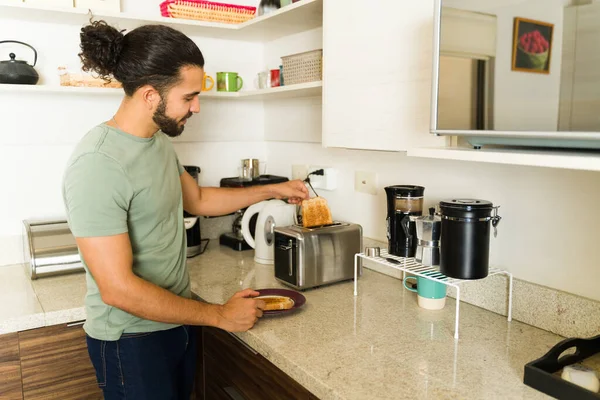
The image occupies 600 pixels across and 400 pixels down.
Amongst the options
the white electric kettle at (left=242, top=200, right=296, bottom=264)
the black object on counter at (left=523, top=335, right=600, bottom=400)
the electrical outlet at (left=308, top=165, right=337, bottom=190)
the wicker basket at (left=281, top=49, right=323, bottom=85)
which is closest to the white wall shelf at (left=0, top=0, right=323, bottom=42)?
the wicker basket at (left=281, top=49, right=323, bottom=85)

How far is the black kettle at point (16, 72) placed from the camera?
2016 millimetres

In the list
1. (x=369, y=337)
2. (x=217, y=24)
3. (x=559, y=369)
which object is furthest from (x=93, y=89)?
(x=559, y=369)

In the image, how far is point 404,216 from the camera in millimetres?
1698

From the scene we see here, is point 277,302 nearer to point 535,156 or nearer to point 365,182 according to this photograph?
point 365,182

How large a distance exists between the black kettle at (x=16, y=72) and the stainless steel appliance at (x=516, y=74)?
5.03 feet

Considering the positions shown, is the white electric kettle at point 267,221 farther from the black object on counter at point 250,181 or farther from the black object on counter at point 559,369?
the black object on counter at point 559,369

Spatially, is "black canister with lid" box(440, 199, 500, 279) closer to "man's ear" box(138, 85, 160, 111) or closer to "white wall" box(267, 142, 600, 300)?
"white wall" box(267, 142, 600, 300)

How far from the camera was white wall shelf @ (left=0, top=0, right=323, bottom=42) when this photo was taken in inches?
80.6

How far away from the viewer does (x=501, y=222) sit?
5.44 ft

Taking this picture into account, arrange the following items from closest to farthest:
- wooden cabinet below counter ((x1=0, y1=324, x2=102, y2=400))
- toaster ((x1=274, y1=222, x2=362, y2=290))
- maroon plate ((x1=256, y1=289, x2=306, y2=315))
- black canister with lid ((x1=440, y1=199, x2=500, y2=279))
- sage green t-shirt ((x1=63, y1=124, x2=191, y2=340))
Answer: sage green t-shirt ((x1=63, y1=124, x2=191, y2=340)) < black canister with lid ((x1=440, y1=199, x2=500, y2=279)) < maroon plate ((x1=256, y1=289, x2=306, y2=315)) < wooden cabinet below counter ((x1=0, y1=324, x2=102, y2=400)) < toaster ((x1=274, y1=222, x2=362, y2=290))

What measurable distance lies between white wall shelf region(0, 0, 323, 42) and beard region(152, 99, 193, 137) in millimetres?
748

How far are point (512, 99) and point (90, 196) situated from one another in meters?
0.98

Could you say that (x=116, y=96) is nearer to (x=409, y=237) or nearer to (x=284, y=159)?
(x=284, y=159)

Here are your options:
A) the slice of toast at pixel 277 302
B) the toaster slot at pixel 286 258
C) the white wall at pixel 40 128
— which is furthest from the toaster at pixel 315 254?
the white wall at pixel 40 128
